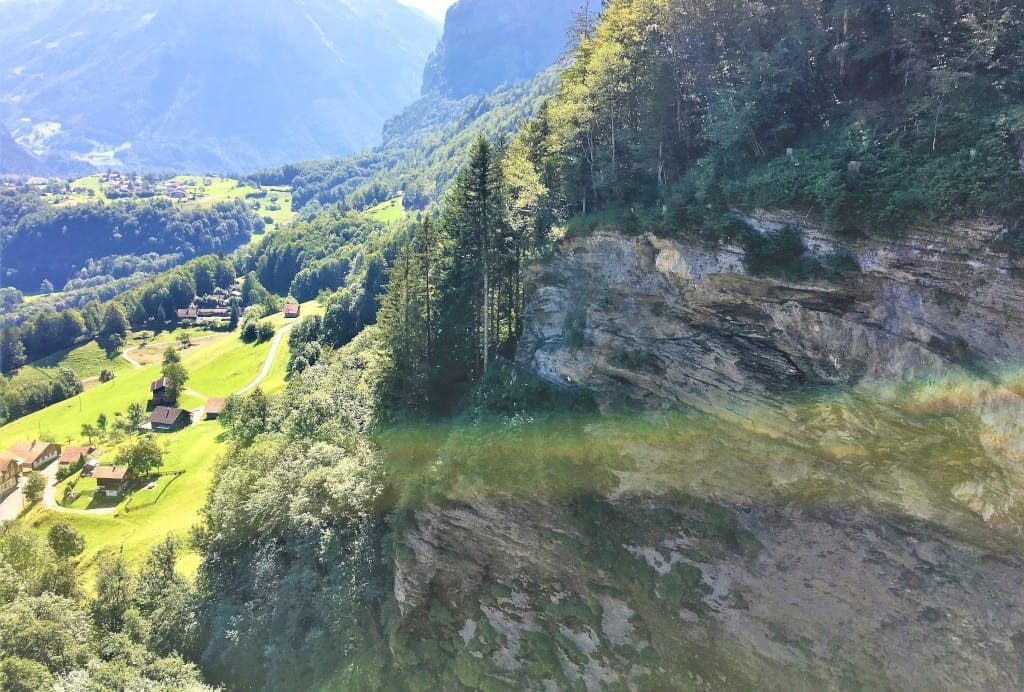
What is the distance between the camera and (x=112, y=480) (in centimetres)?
5931

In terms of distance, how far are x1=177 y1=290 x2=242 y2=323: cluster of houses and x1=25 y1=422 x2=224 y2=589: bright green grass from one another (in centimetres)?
8874

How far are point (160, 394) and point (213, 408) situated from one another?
41.4 feet

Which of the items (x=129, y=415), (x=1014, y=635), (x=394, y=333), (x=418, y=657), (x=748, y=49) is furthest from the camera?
(x=129, y=415)

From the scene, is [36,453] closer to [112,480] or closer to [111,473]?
[111,473]

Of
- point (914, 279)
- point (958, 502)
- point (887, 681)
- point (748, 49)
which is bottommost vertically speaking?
point (887, 681)

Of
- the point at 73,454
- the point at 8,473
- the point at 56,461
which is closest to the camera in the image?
the point at 8,473

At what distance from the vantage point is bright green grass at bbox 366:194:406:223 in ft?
534

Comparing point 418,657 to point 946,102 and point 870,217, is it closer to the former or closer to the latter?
point 870,217

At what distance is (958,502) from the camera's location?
17719mm

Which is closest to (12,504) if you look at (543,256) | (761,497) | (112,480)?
(112,480)

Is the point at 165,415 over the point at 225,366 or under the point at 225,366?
under

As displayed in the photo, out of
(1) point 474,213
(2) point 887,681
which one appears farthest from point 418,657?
(1) point 474,213

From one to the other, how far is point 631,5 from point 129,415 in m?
83.9

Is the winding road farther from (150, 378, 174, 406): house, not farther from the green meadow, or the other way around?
(150, 378, 174, 406): house
